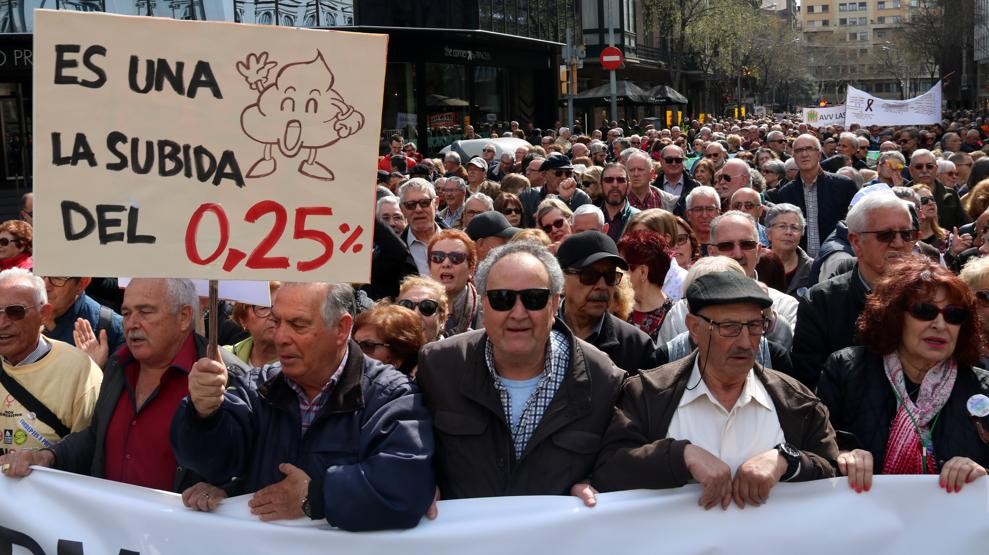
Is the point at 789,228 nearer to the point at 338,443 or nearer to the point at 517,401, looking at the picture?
Answer: the point at 517,401

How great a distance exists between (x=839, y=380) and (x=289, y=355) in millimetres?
1888

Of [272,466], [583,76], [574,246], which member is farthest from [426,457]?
[583,76]

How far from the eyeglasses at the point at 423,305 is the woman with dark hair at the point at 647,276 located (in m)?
1.00

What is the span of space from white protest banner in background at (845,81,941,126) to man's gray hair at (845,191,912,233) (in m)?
14.2

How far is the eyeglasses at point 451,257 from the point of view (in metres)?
6.04

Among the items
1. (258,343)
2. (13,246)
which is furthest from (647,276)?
(13,246)

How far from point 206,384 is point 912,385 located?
2335 mm

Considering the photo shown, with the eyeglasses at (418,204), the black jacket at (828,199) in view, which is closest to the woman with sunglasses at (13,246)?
the eyeglasses at (418,204)

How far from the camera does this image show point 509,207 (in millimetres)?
9172

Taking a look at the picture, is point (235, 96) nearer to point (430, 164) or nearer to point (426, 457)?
point (426, 457)

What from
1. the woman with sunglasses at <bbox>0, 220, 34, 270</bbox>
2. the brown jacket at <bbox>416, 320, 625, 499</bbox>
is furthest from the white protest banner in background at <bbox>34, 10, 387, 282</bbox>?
the woman with sunglasses at <bbox>0, 220, 34, 270</bbox>

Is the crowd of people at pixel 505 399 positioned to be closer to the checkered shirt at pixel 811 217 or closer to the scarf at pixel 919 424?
the scarf at pixel 919 424

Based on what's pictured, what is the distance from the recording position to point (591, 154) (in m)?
15.9

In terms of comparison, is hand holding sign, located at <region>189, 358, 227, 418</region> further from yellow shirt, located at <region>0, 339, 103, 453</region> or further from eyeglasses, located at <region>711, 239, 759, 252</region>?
eyeglasses, located at <region>711, 239, 759, 252</region>
